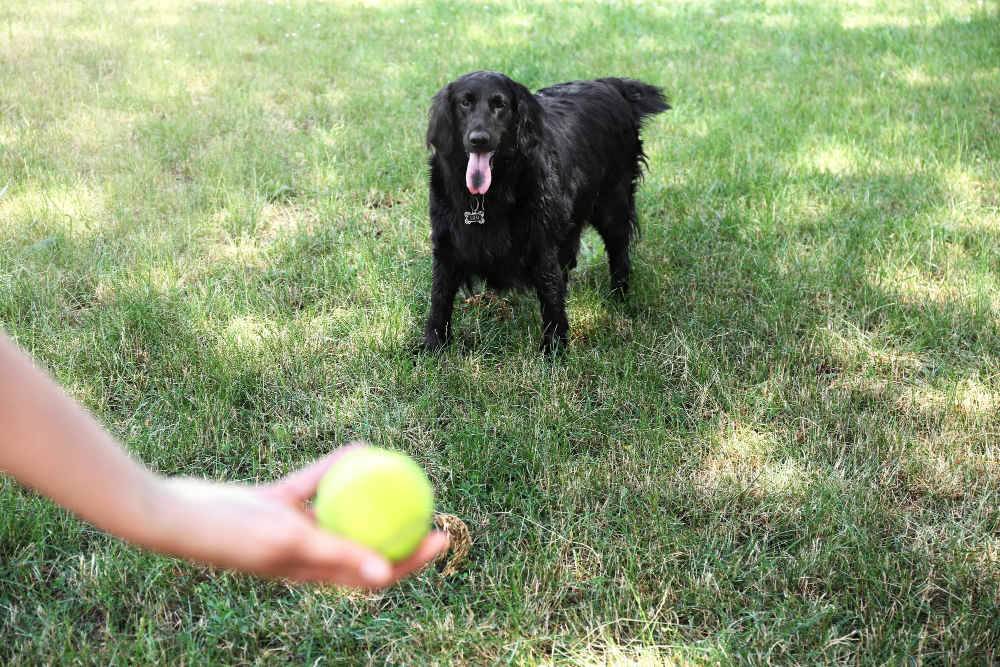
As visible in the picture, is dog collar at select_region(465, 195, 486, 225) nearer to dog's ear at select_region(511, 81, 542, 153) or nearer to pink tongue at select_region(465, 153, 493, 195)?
pink tongue at select_region(465, 153, 493, 195)

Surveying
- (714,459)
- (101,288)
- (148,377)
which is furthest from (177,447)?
(714,459)

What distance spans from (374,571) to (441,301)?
8.41ft

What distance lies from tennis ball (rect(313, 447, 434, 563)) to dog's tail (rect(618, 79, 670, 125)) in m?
3.28

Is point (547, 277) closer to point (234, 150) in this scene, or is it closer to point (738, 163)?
point (738, 163)

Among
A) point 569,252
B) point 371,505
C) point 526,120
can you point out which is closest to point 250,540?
point 371,505

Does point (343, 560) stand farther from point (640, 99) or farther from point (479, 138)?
point (640, 99)

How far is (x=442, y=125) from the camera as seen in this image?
318 centimetres

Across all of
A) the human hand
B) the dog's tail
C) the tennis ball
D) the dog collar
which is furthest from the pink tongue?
the human hand

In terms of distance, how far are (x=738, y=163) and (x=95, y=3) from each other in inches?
298

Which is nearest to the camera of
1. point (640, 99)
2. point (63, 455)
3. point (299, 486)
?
point (63, 455)

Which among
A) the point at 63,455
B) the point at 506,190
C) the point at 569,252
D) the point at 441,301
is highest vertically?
the point at 63,455

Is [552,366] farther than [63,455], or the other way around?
[552,366]

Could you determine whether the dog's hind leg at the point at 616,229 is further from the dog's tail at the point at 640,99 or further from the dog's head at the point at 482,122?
the dog's head at the point at 482,122

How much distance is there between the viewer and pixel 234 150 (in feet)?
16.7
